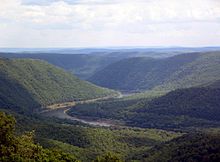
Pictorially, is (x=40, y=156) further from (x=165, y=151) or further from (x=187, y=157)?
(x=165, y=151)

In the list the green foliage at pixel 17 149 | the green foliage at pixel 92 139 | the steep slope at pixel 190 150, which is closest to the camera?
the green foliage at pixel 17 149

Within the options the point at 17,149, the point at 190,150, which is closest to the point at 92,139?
the point at 190,150

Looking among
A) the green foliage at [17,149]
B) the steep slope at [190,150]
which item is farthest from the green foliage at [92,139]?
the green foliage at [17,149]

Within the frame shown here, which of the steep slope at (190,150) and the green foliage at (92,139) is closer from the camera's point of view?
the steep slope at (190,150)

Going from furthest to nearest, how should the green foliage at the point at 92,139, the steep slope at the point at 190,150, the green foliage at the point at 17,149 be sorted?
the green foliage at the point at 92,139
the steep slope at the point at 190,150
the green foliage at the point at 17,149

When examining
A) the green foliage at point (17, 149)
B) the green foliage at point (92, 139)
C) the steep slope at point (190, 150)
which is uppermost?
the green foliage at point (17, 149)

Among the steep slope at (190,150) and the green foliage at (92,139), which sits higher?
the steep slope at (190,150)

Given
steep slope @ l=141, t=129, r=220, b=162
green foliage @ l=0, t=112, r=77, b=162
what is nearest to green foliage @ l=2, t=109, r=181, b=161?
steep slope @ l=141, t=129, r=220, b=162

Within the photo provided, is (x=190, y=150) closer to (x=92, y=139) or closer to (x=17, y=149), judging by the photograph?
(x=17, y=149)

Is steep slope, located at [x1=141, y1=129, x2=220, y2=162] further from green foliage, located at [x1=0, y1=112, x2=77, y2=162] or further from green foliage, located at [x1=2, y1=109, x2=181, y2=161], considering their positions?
green foliage, located at [x1=0, y1=112, x2=77, y2=162]

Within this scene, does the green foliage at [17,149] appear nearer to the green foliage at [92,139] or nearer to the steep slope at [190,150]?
the steep slope at [190,150]
